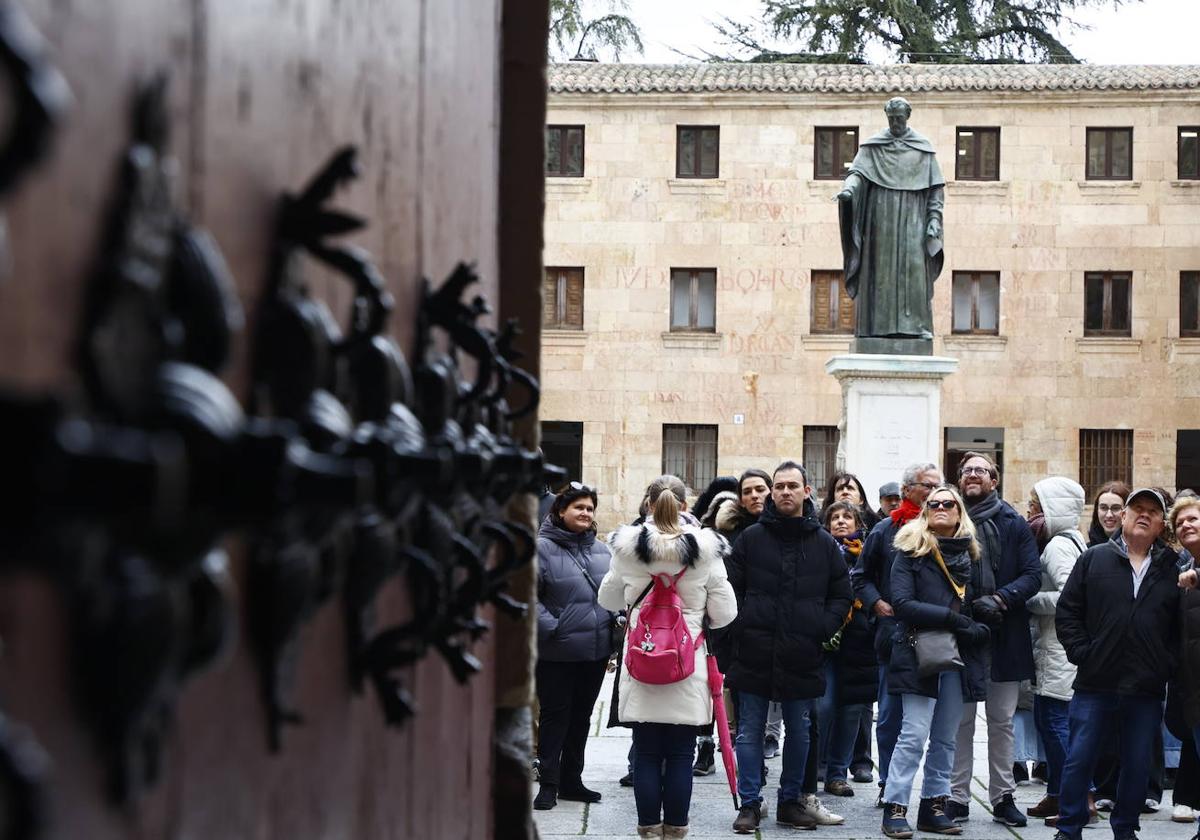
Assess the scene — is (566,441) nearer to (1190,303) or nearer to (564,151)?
(564,151)

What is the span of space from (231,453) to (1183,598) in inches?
335

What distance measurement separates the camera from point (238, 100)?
1048 mm

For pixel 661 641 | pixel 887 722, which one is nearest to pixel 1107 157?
pixel 887 722

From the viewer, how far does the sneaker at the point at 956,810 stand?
31.0ft

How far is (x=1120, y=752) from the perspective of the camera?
8789 mm

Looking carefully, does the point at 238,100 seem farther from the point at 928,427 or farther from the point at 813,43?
the point at 813,43

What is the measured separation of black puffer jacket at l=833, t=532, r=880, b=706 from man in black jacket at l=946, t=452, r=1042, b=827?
681 millimetres

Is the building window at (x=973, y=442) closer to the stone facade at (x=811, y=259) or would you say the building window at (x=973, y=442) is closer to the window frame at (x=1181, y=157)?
the stone facade at (x=811, y=259)

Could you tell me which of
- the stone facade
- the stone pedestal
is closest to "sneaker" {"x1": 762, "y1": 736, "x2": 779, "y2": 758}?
the stone pedestal

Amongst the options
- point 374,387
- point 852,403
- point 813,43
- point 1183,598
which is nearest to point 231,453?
point 374,387

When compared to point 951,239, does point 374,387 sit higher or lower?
lower

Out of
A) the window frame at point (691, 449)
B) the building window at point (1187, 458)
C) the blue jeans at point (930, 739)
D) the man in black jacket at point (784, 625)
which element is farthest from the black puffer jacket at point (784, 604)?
the building window at point (1187, 458)

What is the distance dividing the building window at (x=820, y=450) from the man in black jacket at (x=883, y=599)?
75.6 feet

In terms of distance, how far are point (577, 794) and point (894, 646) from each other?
2.04 m
